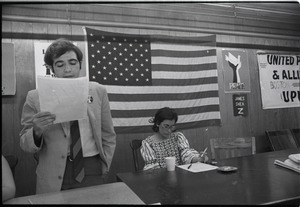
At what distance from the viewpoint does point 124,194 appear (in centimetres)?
105

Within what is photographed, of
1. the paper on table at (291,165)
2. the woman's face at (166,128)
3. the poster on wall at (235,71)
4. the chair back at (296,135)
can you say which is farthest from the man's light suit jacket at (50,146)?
the chair back at (296,135)

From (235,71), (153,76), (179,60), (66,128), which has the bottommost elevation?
(66,128)

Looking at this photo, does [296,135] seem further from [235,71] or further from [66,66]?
[66,66]

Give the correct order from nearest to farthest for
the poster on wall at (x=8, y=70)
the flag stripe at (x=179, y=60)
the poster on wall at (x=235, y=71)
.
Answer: the poster on wall at (x=8, y=70), the flag stripe at (x=179, y=60), the poster on wall at (x=235, y=71)

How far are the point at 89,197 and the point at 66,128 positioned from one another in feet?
1.63

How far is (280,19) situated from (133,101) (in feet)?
8.25

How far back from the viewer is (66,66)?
4.83 ft

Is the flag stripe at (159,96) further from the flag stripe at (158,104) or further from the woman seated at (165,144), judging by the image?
the woman seated at (165,144)

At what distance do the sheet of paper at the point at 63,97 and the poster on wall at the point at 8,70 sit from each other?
131 cm

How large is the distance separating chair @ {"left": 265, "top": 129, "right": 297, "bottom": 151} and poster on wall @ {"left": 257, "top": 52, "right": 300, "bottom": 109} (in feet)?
1.26

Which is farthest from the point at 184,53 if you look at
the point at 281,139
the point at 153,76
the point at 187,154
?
the point at 281,139

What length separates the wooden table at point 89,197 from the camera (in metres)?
0.97

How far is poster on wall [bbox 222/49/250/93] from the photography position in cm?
313

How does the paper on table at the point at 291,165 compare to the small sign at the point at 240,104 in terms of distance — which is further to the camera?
the small sign at the point at 240,104
